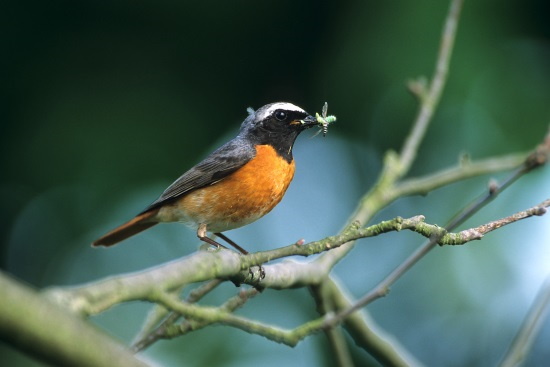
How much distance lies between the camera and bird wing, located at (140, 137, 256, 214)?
4.04 m

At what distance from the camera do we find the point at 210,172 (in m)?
4.10

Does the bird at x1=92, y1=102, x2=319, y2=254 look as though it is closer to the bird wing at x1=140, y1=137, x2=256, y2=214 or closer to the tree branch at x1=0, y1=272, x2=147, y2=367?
the bird wing at x1=140, y1=137, x2=256, y2=214

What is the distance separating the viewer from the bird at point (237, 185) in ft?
12.6

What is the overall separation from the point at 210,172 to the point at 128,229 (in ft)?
1.83

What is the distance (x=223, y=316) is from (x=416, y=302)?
5561 millimetres

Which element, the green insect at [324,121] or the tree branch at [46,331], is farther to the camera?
the green insect at [324,121]

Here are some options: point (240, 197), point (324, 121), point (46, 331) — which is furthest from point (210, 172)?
point (46, 331)

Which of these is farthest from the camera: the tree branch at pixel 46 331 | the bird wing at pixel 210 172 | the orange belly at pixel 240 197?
the bird wing at pixel 210 172

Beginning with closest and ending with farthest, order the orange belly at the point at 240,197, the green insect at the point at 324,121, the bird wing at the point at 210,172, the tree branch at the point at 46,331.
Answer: the tree branch at the point at 46,331
the green insect at the point at 324,121
the orange belly at the point at 240,197
the bird wing at the point at 210,172

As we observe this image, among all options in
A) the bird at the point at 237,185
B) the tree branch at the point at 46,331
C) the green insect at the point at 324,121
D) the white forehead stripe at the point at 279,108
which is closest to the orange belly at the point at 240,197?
the bird at the point at 237,185

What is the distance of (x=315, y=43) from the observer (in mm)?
7883

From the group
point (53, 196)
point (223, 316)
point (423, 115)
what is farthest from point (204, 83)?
point (223, 316)

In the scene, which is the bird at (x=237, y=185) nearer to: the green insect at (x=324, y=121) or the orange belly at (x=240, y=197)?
the orange belly at (x=240, y=197)

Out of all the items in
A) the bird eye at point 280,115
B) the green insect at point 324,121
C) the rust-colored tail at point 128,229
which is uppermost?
the bird eye at point 280,115
